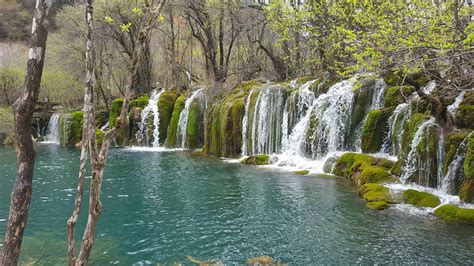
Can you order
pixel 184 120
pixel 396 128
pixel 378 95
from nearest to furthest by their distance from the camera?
pixel 396 128 → pixel 378 95 → pixel 184 120

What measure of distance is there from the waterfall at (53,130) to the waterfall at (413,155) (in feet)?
116

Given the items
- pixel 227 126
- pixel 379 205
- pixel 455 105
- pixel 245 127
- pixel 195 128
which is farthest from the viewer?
pixel 195 128

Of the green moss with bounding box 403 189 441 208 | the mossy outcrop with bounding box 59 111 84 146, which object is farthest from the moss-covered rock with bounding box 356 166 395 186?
the mossy outcrop with bounding box 59 111 84 146

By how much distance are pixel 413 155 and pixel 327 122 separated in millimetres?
6772

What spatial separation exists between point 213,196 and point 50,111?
3682 centimetres

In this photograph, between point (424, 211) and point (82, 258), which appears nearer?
point (82, 258)

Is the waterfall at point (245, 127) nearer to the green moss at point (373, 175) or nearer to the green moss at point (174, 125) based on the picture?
the green moss at point (174, 125)

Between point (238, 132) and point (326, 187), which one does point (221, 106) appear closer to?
point (238, 132)

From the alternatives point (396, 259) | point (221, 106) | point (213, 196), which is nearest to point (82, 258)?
point (396, 259)

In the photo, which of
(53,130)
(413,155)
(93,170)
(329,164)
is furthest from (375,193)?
(53,130)

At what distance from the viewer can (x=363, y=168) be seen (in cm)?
1535

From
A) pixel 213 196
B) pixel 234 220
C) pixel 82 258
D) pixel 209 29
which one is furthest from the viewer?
pixel 209 29

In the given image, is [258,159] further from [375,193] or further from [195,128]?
Answer: [375,193]

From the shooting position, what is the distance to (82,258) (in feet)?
13.9
